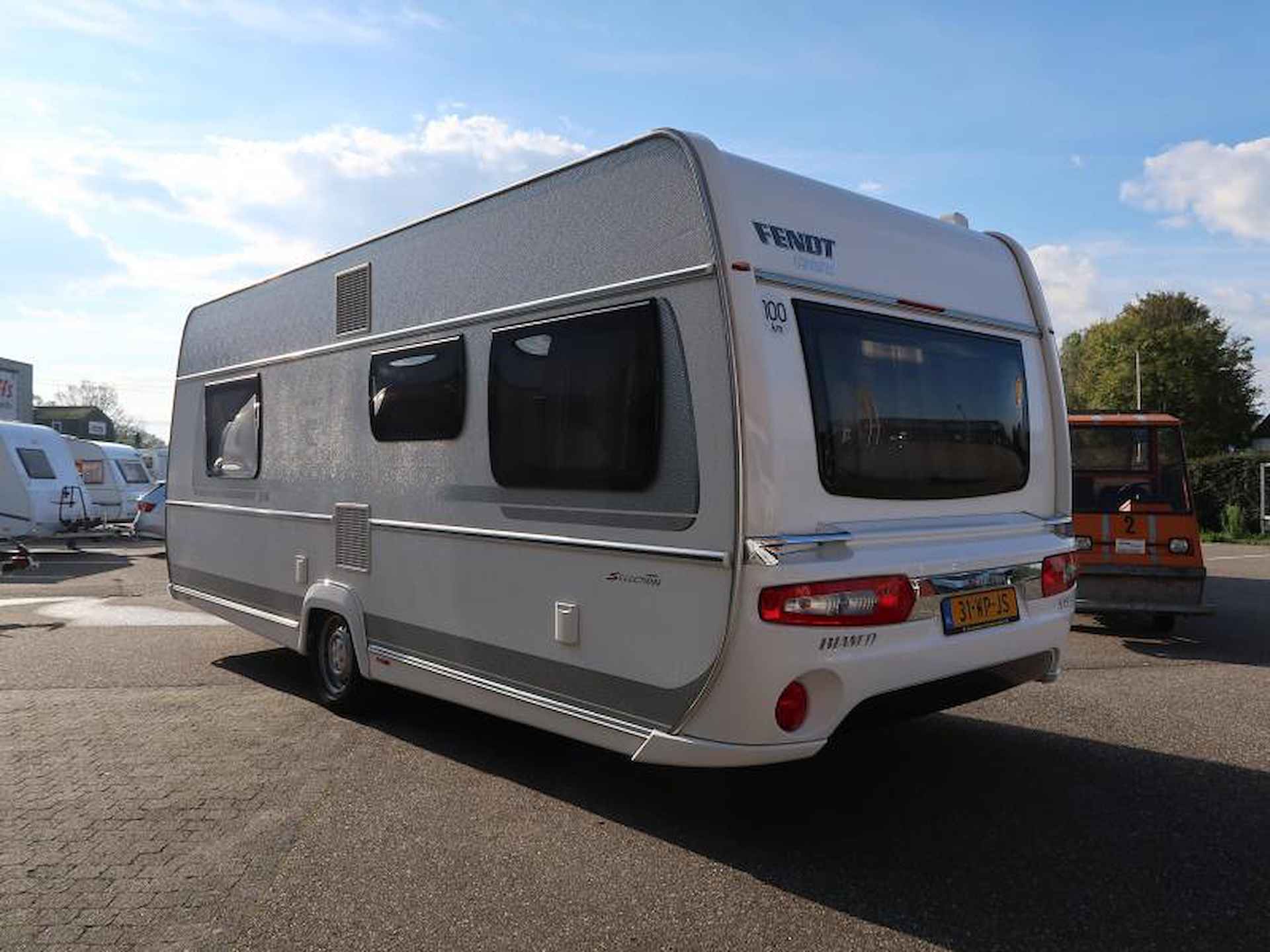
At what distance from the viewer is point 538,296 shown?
4633mm

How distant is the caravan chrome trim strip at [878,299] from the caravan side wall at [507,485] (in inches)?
12.1

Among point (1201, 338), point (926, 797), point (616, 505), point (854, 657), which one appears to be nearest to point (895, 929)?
point (854, 657)

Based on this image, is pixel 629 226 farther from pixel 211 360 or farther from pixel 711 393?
pixel 211 360

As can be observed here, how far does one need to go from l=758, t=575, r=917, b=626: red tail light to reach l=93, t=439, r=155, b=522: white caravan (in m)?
23.2

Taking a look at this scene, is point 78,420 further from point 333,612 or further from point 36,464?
point 333,612

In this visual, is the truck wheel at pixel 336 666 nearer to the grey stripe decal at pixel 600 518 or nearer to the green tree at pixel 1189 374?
the grey stripe decal at pixel 600 518

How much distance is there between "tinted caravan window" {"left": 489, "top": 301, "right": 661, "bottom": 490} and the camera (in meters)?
4.05

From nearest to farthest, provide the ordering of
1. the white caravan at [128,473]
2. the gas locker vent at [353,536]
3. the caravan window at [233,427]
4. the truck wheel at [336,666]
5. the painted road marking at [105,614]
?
the gas locker vent at [353,536] → the truck wheel at [336,666] → the caravan window at [233,427] → the painted road marking at [105,614] → the white caravan at [128,473]

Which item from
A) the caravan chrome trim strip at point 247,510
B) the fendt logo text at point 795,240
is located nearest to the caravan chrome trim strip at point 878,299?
the fendt logo text at point 795,240

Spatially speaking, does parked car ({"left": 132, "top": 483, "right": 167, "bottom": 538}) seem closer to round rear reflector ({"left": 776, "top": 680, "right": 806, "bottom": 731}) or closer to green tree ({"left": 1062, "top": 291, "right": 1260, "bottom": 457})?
round rear reflector ({"left": 776, "top": 680, "right": 806, "bottom": 731})

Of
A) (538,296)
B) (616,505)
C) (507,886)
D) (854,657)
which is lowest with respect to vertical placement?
(507,886)

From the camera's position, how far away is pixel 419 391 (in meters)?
5.34

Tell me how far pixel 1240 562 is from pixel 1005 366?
43.9 feet

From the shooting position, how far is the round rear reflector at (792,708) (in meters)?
3.72
